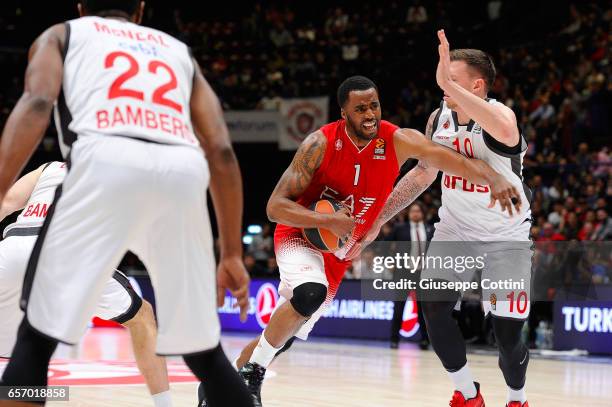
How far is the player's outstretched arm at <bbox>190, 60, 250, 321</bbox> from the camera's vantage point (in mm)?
3191

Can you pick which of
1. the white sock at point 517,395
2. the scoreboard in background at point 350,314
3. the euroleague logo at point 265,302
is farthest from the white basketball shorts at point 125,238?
the euroleague logo at point 265,302

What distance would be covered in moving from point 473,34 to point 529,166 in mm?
5630

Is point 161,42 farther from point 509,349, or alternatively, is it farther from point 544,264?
point 544,264

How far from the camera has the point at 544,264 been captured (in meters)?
11.9

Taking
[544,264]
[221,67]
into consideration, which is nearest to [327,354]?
[544,264]

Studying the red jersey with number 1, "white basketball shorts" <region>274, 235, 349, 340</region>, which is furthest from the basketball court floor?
the red jersey with number 1

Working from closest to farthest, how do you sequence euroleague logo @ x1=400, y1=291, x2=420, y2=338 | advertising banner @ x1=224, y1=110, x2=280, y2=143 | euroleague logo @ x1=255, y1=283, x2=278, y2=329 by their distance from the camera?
euroleague logo @ x1=400, y1=291, x2=420, y2=338 → euroleague logo @ x1=255, y1=283, x2=278, y2=329 → advertising banner @ x1=224, y1=110, x2=280, y2=143

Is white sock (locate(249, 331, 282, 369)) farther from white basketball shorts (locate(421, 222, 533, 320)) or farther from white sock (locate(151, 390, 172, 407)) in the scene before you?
white basketball shorts (locate(421, 222, 533, 320))

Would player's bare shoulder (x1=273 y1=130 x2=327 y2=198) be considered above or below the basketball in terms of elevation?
above

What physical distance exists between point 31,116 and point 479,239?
3.43m

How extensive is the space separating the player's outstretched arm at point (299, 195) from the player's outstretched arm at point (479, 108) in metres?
0.88

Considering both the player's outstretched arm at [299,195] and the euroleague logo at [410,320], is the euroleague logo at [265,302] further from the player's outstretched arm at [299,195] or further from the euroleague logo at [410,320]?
the player's outstretched arm at [299,195]

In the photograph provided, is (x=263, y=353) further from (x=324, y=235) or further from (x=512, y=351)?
(x=512, y=351)

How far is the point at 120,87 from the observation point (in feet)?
10.1
